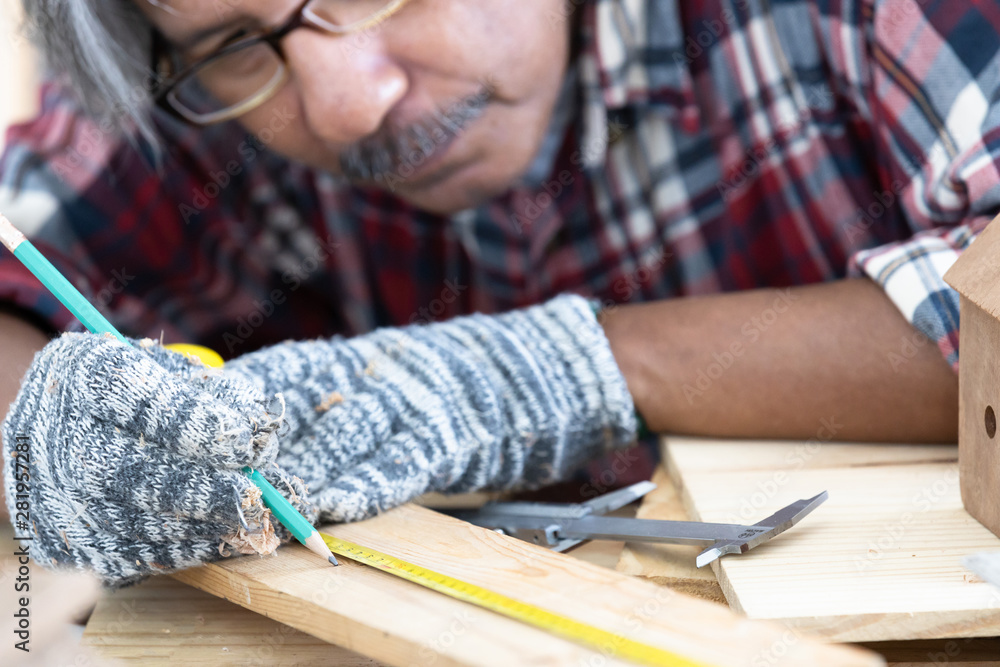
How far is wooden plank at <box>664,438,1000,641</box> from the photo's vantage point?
0.49 metres

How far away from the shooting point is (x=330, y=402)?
0.68 m

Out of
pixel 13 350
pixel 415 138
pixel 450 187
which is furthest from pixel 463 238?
pixel 13 350

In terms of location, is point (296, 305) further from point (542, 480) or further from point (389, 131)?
point (542, 480)

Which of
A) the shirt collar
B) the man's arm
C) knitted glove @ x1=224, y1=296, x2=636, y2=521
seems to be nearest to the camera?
knitted glove @ x1=224, y1=296, x2=636, y2=521

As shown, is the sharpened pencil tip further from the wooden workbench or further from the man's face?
the man's face

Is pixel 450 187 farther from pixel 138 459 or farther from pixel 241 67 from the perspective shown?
pixel 138 459

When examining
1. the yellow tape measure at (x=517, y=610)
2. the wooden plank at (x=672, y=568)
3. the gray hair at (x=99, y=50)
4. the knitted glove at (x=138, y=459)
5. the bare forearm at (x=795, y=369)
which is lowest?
the bare forearm at (x=795, y=369)

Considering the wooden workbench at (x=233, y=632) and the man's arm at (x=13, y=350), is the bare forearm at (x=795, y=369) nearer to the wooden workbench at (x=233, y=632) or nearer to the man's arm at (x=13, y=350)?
the wooden workbench at (x=233, y=632)

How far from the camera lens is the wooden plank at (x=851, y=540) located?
1.61 ft

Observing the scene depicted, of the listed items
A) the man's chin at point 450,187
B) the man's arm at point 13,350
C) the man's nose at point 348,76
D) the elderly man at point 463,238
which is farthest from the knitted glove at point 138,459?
the man's chin at point 450,187

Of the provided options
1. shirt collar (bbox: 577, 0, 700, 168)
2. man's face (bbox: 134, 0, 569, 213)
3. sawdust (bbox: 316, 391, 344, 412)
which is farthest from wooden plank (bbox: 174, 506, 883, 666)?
shirt collar (bbox: 577, 0, 700, 168)

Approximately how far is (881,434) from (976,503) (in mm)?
171

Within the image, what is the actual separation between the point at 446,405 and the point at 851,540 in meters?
0.33

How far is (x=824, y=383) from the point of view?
0.79 m
